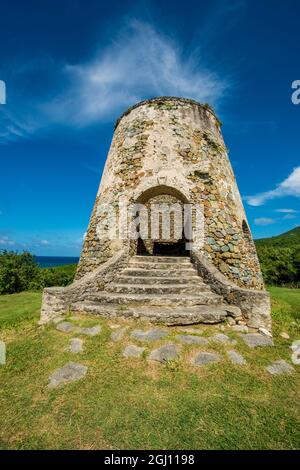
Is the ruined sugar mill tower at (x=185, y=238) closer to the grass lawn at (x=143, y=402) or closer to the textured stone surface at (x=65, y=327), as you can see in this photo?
the textured stone surface at (x=65, y=327)

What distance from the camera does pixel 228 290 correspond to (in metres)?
5.86

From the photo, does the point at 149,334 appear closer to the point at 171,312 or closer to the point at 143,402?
the point at 171,312

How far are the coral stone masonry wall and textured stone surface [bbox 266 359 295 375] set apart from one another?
3.29 m

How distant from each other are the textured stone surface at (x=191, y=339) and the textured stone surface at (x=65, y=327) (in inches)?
84.5

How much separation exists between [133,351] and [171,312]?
4.10ft

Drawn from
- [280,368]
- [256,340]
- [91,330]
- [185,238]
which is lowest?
[280,368]

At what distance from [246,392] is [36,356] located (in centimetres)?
339

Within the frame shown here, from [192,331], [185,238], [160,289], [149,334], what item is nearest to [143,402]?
[149,334]

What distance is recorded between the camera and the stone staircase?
5129 mm

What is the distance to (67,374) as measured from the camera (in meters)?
3.73

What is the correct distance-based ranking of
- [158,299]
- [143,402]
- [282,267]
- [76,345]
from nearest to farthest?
1. [143,402]
2. [76,345]
3. [158,299]
4. [282,267]

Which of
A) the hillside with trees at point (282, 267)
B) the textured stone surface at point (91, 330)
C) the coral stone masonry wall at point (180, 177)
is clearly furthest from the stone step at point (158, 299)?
the hillside with trees at point (282, 267)
